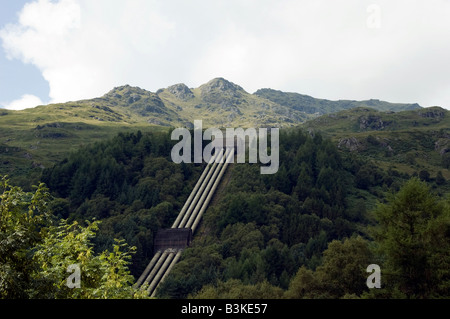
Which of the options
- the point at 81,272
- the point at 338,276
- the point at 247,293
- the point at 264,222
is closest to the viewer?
the point at 81,272

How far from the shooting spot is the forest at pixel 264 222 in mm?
51125

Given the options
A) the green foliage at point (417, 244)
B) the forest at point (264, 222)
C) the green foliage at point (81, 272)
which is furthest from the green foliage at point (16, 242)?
the green foliage at point (417, 244)

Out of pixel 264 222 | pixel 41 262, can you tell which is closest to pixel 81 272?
pixel 41 262

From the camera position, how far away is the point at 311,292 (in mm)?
60656

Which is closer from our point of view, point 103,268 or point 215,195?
point 103,268

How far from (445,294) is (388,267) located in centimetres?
808

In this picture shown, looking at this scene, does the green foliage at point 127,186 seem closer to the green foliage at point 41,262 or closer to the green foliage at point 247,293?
the green foliage at point 247,293

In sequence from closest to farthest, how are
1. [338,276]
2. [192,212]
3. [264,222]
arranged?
[338,276] < [264,222] < [192,212]

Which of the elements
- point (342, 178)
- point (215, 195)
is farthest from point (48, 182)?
point (342, 178)

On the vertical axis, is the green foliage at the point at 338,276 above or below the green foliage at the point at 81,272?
below

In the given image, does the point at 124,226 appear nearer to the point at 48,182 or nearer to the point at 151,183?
the point at 151,183

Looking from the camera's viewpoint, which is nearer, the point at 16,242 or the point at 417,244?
the point at 16,242

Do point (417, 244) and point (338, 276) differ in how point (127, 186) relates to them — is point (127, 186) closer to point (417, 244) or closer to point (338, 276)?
point (338, 276)

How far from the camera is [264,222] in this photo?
4956 inches
